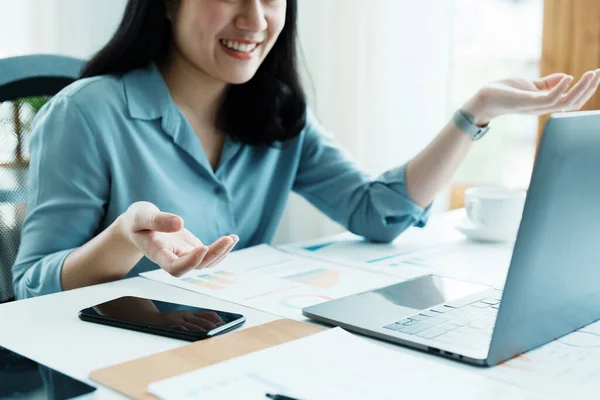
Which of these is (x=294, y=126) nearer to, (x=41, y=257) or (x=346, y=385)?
(x=41, y=257)

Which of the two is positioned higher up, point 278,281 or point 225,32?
point 225,32

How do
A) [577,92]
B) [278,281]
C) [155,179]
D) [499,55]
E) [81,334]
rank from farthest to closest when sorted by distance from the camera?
1. [499,55]
2. [155,179]
3. [577,92]
4. [278,281]
5. [81,334]

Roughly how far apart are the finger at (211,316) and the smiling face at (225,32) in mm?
540

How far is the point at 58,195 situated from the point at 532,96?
691 millimetres

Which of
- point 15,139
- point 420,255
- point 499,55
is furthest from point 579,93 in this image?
point 499,55

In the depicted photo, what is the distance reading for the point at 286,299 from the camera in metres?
0.84

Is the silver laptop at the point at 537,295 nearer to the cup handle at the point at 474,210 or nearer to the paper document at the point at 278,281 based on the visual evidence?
the paper document at the point at 278,281

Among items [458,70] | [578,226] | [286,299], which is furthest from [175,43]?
[458,70]

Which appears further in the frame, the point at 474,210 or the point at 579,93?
the point at 474,210

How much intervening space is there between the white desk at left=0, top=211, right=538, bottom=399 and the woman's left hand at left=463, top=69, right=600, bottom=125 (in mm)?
523

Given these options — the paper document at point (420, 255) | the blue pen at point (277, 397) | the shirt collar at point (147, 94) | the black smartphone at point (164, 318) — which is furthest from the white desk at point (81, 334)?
the shirt collar at point (147, 94)

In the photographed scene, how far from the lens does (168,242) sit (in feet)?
2.66

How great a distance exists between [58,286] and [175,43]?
0.48 metres

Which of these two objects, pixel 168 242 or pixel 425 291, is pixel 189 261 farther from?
pixel 425 291
